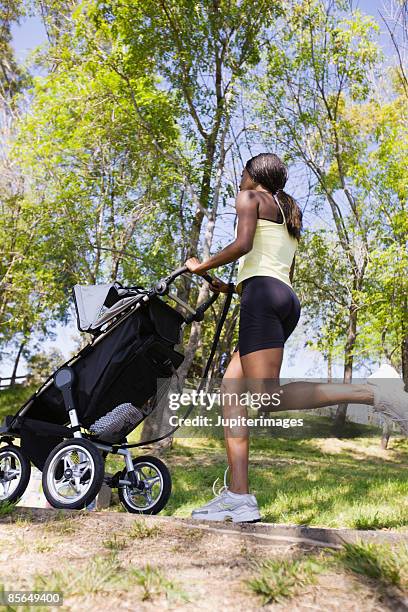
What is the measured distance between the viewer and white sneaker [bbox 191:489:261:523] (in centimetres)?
336

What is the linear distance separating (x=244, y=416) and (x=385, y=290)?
45.0ft

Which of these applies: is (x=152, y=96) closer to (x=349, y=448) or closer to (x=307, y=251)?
(x=307, y=251)

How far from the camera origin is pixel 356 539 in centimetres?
273

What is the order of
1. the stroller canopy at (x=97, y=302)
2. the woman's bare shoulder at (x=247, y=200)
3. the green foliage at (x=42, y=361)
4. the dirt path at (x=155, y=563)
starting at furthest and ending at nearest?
1. the green foliage at (x=42, y=361)
2. the stroller canopy at (x=97, y=302)
3. the woman's bare shoulder at (x=247, y=200)
4. the dirt path at (x=155, y=563)

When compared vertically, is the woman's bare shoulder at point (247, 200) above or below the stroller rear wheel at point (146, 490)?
above

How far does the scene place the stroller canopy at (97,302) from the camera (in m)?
4.10

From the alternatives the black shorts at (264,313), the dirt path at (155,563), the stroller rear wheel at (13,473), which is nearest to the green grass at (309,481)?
the dirt path at (155,563)

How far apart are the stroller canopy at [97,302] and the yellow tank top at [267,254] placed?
0.86m

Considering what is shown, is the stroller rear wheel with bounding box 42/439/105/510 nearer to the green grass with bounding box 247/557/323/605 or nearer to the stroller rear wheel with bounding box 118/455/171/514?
the stroller rear wheel with bounding box 118/455/171/514

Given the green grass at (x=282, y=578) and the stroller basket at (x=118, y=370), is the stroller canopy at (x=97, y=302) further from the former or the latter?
the green grass at (x=282, y=578)

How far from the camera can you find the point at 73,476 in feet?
12.5

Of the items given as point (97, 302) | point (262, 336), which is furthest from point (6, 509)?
point (262, 336)

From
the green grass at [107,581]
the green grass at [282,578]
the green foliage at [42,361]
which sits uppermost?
the green foliage at [42,361]

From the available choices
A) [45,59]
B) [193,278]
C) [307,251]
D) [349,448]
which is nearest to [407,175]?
[307,251]
